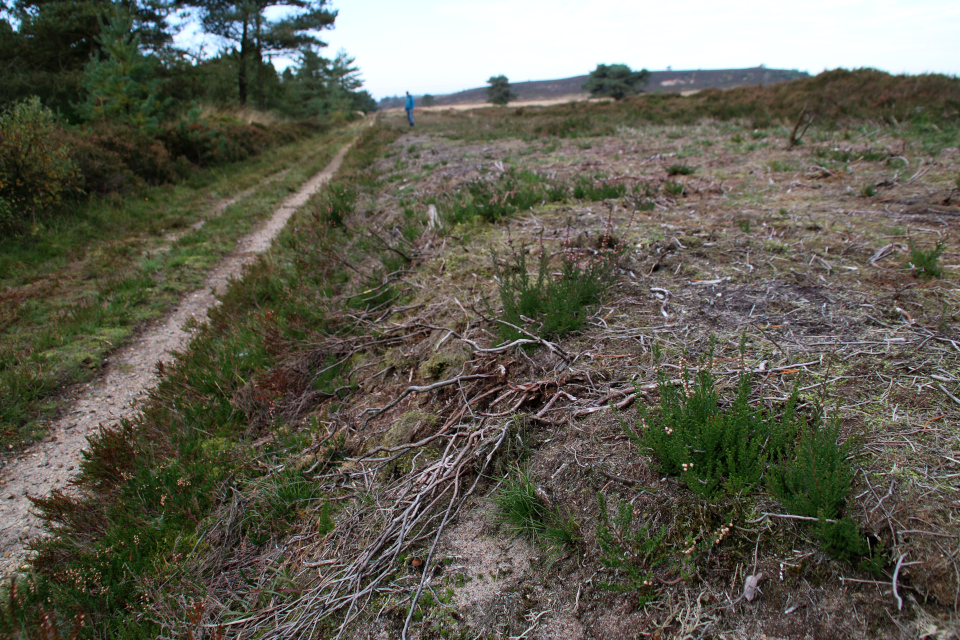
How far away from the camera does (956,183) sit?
16.5ft

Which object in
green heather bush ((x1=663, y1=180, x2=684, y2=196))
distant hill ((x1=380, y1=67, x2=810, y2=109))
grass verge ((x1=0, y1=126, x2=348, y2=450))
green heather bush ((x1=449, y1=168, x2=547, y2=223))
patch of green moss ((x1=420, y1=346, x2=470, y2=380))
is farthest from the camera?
distant hill ((x1=380, y1=67, x2=810, y2=109))

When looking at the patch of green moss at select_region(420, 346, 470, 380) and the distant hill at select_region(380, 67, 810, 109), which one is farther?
the distant hill at select_region(380, 67, 810, 109)

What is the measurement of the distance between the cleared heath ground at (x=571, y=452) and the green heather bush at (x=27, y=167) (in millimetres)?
5456

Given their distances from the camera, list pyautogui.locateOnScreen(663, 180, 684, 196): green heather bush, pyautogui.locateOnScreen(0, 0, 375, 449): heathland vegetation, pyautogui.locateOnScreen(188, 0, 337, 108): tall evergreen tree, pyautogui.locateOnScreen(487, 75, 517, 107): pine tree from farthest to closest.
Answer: pyautogui.locateOnScreen(487, 75, 517, 107): pine tree → pyautogui.locateOnScreen(188, 0, 337, 108): tall evergreen tree → pyautogui.locateOnScreen(663, 180, 684, 196): green heather bush → pyautogui.locateOnScreen(0, 0, 375, 449): heathland vegetation

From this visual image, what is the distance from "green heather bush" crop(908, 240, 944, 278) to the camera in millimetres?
3163

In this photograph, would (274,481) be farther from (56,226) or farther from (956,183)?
(56,226)

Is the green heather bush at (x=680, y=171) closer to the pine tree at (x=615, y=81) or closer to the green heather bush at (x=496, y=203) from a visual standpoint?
the green heather bush at (x=496, y=203)

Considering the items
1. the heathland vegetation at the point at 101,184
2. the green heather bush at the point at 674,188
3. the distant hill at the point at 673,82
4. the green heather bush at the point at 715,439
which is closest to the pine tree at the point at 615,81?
the distant hill at the point at 673,82

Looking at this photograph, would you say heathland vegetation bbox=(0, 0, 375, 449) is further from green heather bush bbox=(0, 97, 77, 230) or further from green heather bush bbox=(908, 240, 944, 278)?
green heather bush bbox=(908, 240, 944, 278)

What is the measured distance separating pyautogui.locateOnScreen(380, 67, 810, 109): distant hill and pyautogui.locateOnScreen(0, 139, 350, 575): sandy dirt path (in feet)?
129

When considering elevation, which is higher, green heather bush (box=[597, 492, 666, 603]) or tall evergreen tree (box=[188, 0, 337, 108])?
tall evergreen tree (box=[188, 0, 337, 108])

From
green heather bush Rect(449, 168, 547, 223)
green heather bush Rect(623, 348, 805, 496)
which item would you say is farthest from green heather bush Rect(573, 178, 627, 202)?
green heather bush Rect(623, 348, 805, 496)

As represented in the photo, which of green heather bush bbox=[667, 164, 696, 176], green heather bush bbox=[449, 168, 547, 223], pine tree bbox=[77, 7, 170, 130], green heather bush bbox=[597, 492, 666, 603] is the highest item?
pine tree bbox=[77, 7, 170, 130]

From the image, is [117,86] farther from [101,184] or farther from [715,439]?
[715,439]
